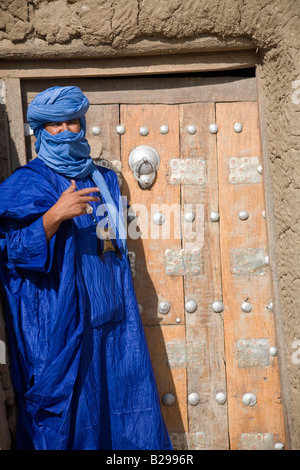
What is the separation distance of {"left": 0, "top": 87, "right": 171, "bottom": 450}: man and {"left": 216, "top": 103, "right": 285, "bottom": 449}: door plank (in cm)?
49

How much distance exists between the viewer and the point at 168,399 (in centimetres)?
288

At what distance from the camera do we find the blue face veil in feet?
8.11

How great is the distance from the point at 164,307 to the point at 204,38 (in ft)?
4.00

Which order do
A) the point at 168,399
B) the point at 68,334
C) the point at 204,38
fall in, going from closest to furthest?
the point at 68,334, the point at 204,38, the point at 168,399

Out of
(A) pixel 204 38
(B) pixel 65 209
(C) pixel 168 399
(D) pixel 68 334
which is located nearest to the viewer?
(B) pixel 65 209

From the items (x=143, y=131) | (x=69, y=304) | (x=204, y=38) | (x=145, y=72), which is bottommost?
(x=69, y=304)

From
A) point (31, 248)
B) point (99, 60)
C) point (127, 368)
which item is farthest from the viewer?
point (99, 60)

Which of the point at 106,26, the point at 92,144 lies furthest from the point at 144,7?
the point at 92,144

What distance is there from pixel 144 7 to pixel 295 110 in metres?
0.78

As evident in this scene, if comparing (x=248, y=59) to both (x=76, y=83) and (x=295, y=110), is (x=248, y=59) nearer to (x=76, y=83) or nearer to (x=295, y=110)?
(x=295, y=110)

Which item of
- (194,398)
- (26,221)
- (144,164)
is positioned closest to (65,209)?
(26,221)

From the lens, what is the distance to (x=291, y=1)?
2664 mm

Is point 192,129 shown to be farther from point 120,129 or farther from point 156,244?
point 156,244

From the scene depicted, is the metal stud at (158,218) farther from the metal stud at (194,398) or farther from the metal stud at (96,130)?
the metal stud at (194,398)
